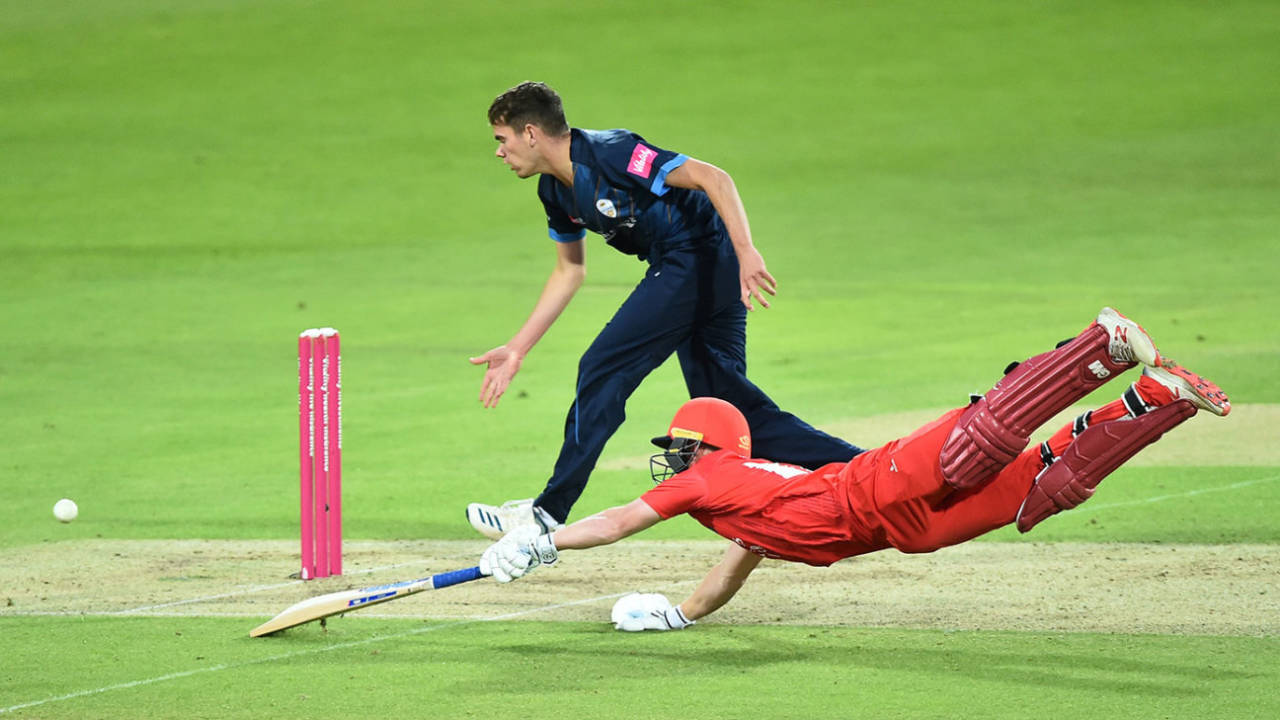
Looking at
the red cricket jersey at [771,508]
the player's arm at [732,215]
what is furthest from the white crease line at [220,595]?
the player's arm at [732,215]

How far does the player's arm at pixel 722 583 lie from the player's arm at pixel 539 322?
116cm

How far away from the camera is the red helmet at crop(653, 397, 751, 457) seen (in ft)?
20.7

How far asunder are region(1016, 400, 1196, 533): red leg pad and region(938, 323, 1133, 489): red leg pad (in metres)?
0.20

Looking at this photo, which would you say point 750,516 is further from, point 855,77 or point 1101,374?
point 855,77

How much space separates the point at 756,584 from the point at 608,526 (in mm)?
1910

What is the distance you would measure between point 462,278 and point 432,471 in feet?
30.6

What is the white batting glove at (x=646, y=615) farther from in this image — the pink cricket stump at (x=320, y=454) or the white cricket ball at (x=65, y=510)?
the white cricket ball at (x=65, y=510)

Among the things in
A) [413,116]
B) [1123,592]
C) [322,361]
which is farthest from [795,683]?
[413,116]

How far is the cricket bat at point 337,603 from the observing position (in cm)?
653

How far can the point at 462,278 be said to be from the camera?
20000 millimetres

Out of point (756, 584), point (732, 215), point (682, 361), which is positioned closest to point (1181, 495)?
point (756, 584)

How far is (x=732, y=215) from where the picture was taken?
6.52 meters

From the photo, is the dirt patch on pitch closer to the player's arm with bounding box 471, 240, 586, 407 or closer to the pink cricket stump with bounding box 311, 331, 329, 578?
the pink cricket stump with bounding box 311, 331, 329, 578

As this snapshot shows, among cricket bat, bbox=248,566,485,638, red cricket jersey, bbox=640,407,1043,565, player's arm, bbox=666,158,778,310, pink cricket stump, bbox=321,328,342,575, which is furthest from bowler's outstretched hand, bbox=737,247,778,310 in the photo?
pink cricket stump, bbox=321,328,342,575
